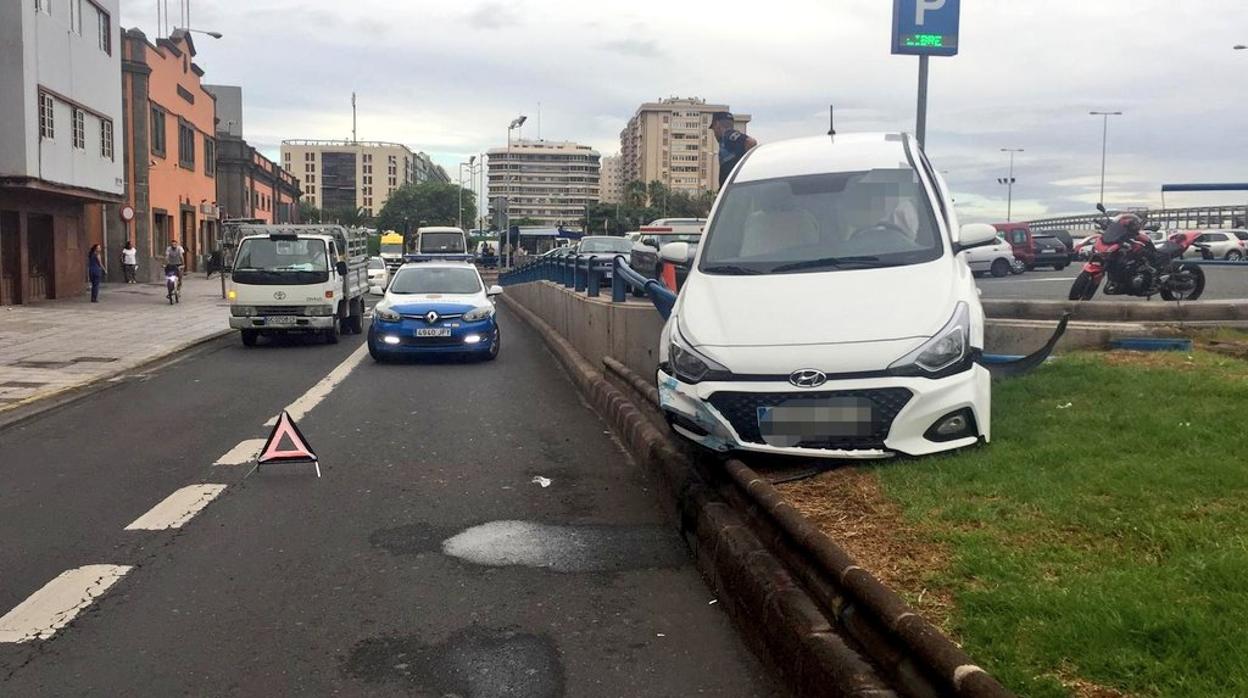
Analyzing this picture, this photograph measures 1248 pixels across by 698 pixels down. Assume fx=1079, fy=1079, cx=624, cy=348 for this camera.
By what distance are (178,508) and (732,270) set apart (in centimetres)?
396

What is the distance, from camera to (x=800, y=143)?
27.1ft

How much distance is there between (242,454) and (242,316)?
10.2 m

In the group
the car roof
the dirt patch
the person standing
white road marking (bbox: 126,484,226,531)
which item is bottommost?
white road marking (bbox: 126,484,226,531)

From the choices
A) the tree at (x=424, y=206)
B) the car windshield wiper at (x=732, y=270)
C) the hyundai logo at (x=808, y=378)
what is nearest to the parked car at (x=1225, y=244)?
the car windshield wiper at (x=732, y=270)

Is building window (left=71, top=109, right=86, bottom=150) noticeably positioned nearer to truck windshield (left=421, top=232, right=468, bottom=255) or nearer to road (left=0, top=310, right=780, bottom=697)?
truck windshield (left=421, top=232, right=468, bottom=255)

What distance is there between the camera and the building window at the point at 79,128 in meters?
28.9

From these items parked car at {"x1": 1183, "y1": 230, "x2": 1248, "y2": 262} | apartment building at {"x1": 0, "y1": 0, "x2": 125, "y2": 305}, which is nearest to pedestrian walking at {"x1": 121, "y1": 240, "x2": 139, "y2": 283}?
apartment building at {"x1": 0, "y1": 0, "x2": 125, "y2": 305}

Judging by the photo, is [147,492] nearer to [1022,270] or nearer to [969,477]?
[969,477]

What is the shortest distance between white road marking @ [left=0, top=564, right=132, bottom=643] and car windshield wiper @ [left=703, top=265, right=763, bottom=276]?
3.99 meters

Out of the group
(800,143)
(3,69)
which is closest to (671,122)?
(3,69)

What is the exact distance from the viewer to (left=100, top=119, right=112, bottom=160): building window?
31031 millimetres

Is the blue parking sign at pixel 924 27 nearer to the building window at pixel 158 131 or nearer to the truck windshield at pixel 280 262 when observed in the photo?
the truck windshield at pixel 280 262

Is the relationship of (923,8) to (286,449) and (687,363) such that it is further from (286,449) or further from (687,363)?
(286,449)

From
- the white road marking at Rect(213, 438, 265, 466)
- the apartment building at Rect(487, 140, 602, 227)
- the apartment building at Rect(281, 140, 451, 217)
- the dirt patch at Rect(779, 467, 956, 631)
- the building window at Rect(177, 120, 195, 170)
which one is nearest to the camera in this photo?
the dirt patch at Rect(779, 467, 956, 631)
